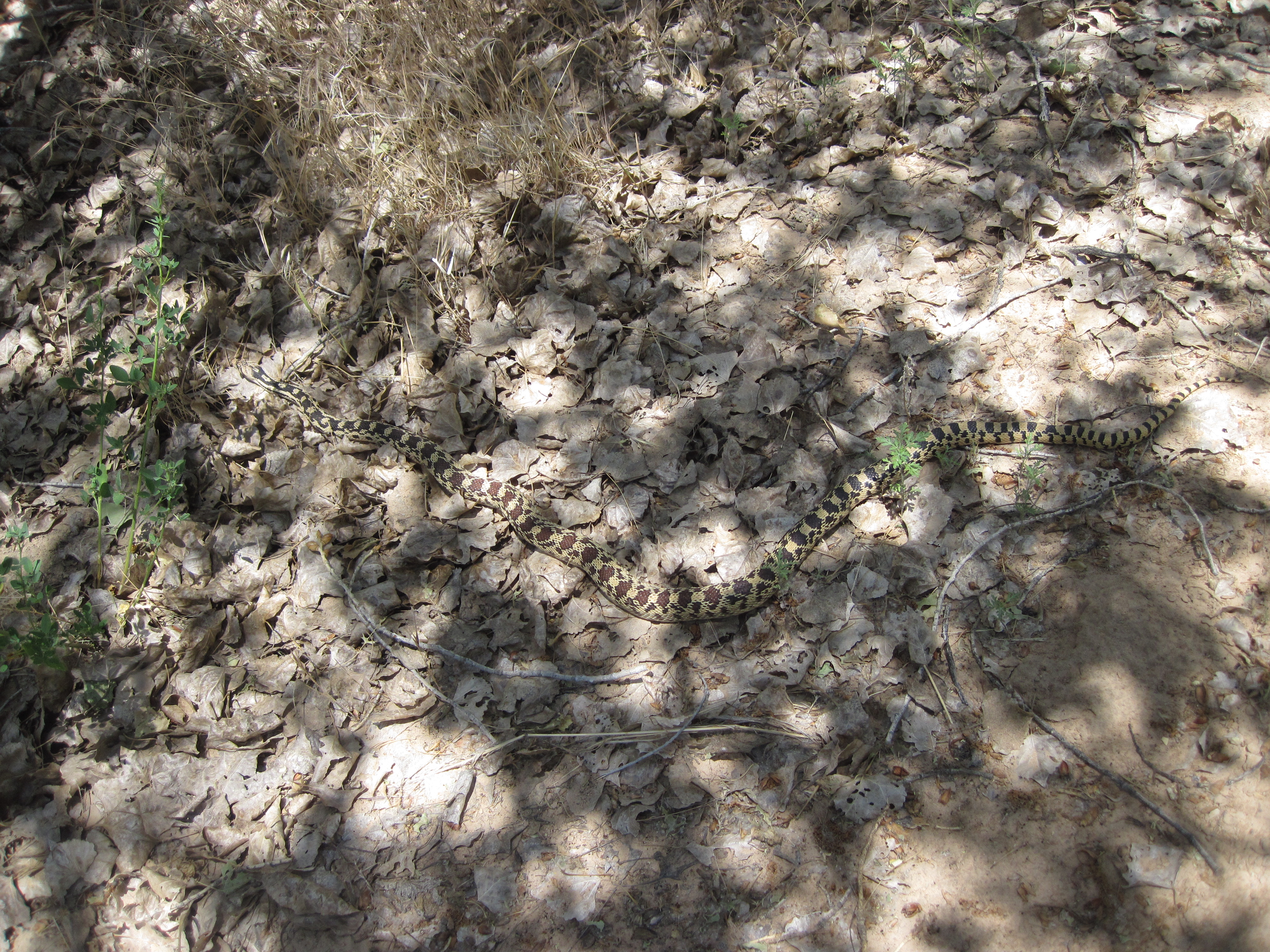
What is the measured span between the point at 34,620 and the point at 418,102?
499 centimetres

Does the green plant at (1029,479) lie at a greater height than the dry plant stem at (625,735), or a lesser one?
lesser

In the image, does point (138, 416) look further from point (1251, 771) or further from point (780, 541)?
point (1251, 771)

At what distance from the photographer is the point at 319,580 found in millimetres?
4680

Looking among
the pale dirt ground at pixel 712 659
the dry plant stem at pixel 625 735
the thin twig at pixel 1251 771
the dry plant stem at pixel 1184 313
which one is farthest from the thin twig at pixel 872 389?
the thin twig at pixel 1251 771

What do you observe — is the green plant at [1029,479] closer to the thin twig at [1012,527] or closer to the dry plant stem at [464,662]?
the thin twig at [1012,527]

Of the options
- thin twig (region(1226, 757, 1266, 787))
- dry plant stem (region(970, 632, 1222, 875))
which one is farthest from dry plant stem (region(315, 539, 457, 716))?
thin twig (region(1226, 757, 1266, 787))

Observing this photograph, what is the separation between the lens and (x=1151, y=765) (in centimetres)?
318

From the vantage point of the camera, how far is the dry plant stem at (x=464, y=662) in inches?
162

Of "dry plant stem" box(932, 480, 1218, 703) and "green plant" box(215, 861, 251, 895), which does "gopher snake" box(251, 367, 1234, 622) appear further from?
"green plant" box(215, 861, 251, 895)

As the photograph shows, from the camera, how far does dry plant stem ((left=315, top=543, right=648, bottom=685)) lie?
13.5 ft

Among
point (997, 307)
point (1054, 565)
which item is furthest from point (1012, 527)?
point (997, 307)

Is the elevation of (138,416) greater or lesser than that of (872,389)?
greater

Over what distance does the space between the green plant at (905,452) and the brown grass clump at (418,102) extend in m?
3.43

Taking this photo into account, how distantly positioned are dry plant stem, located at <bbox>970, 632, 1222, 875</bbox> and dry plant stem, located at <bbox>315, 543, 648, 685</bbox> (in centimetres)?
193
